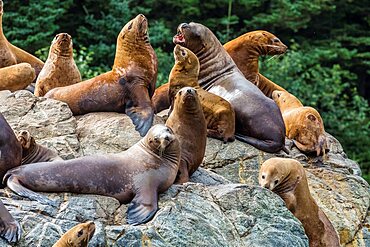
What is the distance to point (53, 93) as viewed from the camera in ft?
38.1

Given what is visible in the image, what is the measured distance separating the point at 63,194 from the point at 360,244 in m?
3.30

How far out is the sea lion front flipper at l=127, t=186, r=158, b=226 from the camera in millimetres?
8617

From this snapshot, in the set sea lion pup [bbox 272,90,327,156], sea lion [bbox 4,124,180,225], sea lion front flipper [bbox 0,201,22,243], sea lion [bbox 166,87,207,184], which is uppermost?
sea lion front flipper [bbox 0,201,22,243]

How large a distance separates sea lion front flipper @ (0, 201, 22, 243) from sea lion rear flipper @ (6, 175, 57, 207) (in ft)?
1.50

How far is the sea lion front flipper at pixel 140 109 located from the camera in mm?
10852

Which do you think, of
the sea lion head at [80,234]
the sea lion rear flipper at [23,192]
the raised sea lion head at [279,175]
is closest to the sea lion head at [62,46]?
the raised sea lion head at [279,175]

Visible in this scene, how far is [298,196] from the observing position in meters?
10.4

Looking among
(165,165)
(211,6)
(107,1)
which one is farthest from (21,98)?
(211,6)

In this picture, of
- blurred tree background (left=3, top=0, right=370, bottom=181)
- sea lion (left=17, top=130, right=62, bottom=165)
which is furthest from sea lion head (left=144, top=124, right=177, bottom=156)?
blurred tree background (left=3, top=0, right=370, bottom=181)

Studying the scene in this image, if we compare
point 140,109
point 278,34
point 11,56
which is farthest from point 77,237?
point 278,34

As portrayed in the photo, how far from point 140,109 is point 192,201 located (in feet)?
7.49

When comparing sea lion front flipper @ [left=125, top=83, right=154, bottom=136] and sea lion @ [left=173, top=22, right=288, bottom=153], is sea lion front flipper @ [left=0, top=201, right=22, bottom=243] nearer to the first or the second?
sea lion front flipper @ [left=125, top=83, right=154, bottom=136]

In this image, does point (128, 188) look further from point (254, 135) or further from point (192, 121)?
point (254, 135)

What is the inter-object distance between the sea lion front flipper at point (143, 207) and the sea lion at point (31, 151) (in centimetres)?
107
